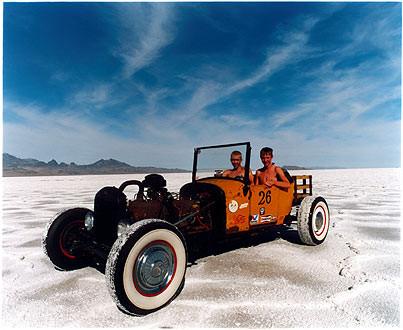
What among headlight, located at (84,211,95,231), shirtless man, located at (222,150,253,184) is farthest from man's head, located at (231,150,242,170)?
headlight, located at (84,211,95,231)

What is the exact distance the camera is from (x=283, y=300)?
10.1 feet

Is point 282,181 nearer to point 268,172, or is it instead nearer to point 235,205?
point 268,172

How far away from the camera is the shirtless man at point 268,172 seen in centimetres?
531

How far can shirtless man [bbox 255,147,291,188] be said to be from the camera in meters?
5.31

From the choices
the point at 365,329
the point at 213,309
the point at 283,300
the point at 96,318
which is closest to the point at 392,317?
the point at 365,329

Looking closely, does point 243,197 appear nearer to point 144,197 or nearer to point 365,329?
point 144,197

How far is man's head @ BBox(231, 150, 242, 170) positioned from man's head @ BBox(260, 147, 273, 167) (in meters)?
0.62

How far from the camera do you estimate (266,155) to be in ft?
17.9

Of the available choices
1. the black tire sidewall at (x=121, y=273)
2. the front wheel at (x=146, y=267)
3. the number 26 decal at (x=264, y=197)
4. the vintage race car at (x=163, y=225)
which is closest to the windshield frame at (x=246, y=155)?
the vintage race car at (x=163, y=225)

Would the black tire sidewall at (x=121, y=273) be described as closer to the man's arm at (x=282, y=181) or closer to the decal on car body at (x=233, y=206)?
the decal on car body at (x=233, y=206)

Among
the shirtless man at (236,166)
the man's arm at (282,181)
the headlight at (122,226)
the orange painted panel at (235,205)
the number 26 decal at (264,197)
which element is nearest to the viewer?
the headlight at (122,226)

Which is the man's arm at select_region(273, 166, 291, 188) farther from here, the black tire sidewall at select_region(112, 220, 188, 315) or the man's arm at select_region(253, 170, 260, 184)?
the black tire sidewall at select_region(112, 220, 188, 315)

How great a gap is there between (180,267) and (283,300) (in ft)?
3.85

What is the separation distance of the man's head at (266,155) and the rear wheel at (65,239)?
3280 mm
